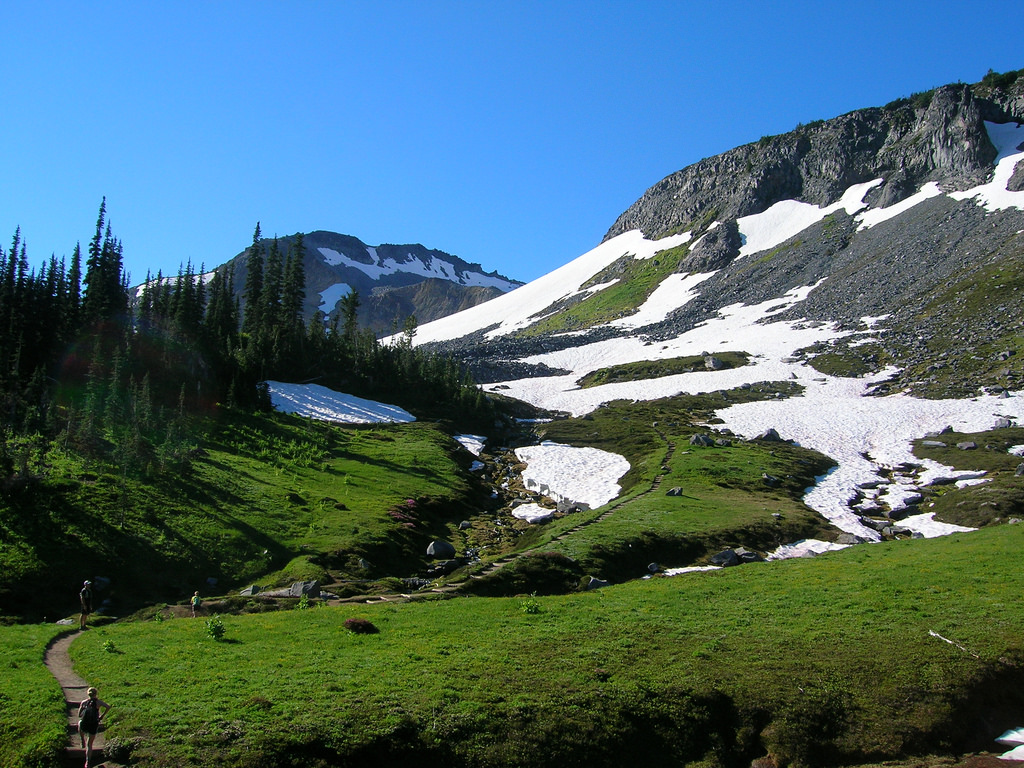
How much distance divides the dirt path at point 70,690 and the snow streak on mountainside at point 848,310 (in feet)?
134

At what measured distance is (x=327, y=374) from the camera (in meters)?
86.2

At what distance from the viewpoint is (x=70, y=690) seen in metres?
16.2

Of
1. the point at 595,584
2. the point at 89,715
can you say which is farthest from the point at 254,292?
the point at 89,715

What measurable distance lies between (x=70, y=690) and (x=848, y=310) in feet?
410

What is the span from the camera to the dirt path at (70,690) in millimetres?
13109

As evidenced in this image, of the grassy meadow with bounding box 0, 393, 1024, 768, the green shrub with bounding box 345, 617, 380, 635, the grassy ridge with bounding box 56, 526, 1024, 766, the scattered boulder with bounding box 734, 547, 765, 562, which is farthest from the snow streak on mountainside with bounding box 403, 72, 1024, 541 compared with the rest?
the green shrub with bounding box 345, 617, 380, 635

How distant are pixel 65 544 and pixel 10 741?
1875 cm

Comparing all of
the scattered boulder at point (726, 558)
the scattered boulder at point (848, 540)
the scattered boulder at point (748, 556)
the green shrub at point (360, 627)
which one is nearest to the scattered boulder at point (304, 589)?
the green shrub at point (360, 627)

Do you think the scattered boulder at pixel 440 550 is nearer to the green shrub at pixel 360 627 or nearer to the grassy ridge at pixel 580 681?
the grassy ridge at pixel 580 681

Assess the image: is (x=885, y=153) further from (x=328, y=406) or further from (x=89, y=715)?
(x=89, y=715)

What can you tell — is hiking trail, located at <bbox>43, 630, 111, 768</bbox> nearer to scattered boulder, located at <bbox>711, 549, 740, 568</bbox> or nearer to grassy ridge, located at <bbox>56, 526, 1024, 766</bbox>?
grassy ridge, located at <bbox>56, 526, 1024, 766</bbox>

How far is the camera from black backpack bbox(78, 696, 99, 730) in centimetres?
1294

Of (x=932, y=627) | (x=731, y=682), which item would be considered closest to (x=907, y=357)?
(x=932, y=627)

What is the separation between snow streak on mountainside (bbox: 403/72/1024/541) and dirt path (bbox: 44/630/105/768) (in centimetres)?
4097
